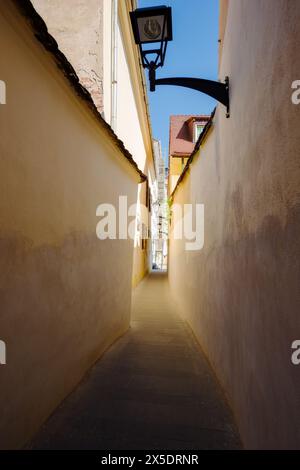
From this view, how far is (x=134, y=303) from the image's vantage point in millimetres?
9297

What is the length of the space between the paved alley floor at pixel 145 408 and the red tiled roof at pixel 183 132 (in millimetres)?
12007

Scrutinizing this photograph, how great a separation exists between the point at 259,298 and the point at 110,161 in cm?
339

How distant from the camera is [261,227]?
1968 millimetres

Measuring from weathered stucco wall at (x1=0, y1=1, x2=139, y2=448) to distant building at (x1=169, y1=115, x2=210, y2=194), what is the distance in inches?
446

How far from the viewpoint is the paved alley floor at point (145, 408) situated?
7.74 feet

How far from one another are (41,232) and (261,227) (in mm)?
1782

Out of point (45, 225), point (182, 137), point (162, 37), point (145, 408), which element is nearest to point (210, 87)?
point (162, 37)

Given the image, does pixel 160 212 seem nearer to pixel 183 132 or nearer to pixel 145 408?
pixel 183 132

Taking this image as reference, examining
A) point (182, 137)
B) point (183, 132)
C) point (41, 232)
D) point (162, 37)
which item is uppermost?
point (183, 132)

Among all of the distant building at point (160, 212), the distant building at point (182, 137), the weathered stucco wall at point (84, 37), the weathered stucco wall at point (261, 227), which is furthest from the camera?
the distant building at point (160, 212)

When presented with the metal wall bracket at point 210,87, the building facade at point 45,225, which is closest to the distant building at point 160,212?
the building facade at point 45,225

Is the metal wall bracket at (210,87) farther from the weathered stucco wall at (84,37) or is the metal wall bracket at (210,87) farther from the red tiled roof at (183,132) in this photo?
the red tiled roof at (183,132)
